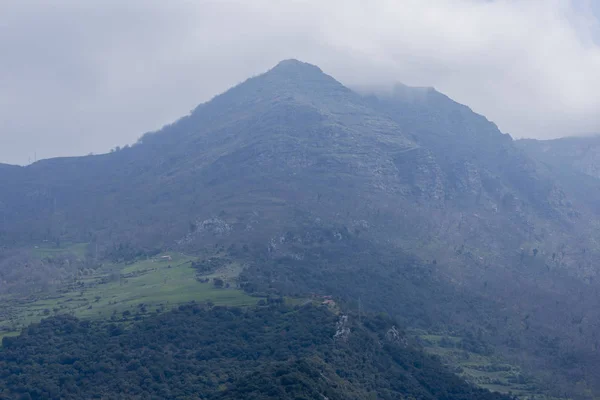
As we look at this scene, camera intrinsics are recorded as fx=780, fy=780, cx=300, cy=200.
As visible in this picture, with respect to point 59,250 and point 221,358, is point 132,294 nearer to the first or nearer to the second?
point 221,358

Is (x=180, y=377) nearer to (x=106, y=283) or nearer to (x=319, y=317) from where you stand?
(x=319, y=317)

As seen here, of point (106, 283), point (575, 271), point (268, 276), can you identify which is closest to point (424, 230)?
point (575, 271)

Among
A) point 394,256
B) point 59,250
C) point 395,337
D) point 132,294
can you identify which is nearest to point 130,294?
point 132,294

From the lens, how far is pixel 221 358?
346 ft

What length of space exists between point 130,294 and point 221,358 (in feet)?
127

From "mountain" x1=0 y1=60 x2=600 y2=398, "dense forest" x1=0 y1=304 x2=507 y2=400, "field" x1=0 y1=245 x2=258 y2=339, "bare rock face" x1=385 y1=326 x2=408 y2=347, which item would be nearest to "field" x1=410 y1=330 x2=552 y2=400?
"mountain" x1=0 y1=60 x2=600 y2=398

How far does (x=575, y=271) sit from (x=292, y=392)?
124 m

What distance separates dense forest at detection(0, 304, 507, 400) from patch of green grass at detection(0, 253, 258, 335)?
712 centimetres

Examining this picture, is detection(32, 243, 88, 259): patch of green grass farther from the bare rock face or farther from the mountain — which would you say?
the bare rock face

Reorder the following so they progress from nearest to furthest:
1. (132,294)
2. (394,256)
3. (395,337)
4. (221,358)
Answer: (221,358), (395,337), (132,294), (394,256)

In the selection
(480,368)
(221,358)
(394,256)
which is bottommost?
(480,368)

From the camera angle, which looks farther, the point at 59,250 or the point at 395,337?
the point at 59,250

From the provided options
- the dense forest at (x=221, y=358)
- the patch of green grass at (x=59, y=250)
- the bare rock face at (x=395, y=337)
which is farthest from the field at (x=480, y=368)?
the patch of green grass at (x=59, y=250)

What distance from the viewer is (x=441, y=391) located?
340ft
